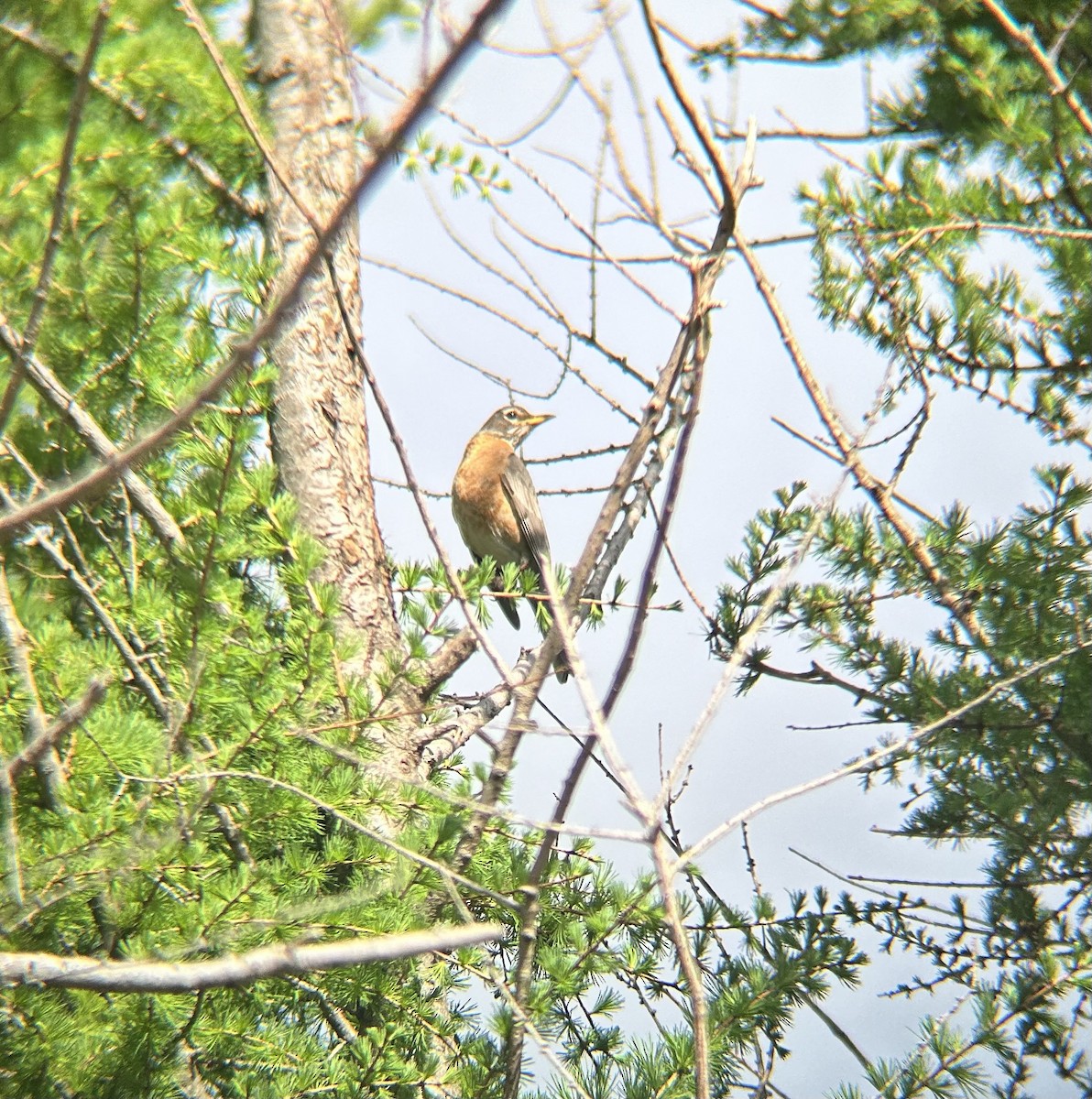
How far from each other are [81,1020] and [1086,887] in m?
2.31

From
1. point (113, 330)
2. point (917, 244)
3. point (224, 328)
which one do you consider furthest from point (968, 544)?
point (113, 330)

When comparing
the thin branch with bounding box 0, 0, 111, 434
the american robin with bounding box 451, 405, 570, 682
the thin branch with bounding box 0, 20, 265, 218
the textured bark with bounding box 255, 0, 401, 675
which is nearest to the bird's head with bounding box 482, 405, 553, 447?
the american robin with bounding box 451, 405, 570, 682

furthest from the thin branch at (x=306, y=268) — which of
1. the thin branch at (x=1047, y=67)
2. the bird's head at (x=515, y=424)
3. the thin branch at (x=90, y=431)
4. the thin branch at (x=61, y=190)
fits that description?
the bird's head at (x=515, y=424)

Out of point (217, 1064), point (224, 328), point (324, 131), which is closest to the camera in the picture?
point (217, 1064)

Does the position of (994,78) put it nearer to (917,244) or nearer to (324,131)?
(917,244)

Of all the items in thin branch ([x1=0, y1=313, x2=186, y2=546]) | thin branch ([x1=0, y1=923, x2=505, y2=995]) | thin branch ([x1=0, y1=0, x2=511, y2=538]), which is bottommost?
thin branch ([x1=0, y1=923, x2=505, y2=995])

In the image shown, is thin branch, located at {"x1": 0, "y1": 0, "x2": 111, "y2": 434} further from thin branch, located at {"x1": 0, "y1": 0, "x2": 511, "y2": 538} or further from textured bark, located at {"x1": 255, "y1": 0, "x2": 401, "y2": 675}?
textured bark, located at {"x1": 255, "y1": 0, "x2": 401, "y2": 675}

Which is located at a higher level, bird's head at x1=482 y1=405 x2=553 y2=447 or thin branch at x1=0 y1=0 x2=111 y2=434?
bird's head at x1=482 y1=405 x2=553 y2=447

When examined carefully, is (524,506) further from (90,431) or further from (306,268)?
(306,268)

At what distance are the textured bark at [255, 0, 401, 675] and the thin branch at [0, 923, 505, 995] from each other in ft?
8.14

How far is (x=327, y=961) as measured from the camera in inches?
41.7

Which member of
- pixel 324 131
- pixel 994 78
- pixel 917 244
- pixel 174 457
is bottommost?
pixel 174 457

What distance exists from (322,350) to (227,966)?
353cm

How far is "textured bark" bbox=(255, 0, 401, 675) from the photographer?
409cm
